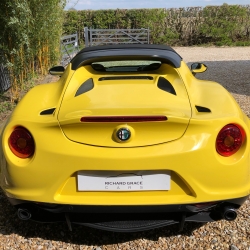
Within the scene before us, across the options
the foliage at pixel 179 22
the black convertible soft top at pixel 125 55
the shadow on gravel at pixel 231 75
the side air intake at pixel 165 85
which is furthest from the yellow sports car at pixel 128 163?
the foliage at pixel 179 22

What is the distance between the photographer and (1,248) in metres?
2.53

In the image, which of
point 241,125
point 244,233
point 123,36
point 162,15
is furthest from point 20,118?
point 162,15

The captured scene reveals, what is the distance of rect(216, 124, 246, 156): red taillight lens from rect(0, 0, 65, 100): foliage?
460 cm

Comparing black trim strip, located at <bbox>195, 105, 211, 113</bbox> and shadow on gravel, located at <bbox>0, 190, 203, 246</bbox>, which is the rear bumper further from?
black trim strip, located at <bbox>195, 105, 211, 113</bbox>

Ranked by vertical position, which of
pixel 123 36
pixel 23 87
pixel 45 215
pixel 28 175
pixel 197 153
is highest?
pixel 197 153

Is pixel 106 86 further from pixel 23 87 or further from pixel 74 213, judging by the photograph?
pixel 23 87

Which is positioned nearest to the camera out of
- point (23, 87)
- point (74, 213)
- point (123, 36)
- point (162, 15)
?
point (74, 213)

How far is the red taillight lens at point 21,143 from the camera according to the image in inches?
88.2

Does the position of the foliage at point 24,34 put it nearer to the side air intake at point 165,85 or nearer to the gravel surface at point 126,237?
the side air intake at point 165,85

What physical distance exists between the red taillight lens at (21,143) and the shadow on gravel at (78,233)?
79cm

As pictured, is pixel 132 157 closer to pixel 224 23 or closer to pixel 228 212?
pixel 228 212

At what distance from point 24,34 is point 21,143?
4450 millimetres

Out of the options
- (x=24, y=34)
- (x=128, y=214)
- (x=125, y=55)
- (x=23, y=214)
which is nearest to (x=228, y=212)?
(x=128, y=214)

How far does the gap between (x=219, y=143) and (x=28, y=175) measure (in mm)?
1210
